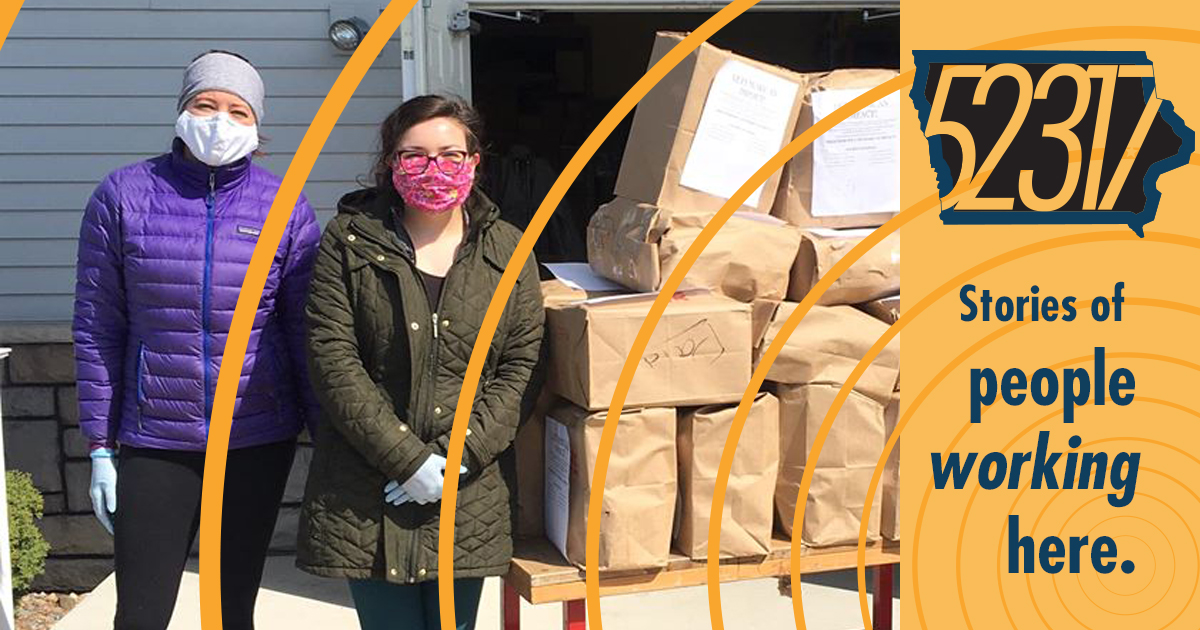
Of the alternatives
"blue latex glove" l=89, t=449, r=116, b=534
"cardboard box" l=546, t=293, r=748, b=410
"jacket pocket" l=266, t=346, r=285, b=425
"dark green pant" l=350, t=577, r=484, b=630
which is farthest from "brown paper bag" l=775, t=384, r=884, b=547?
"blue latex glove" l=89, t=449, r=116, b=534

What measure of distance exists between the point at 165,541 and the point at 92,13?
3.07 metres

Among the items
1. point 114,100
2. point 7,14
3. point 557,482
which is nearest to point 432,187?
point 557,482

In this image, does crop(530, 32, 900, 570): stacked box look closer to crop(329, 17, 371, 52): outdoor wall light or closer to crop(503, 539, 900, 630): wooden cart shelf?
crop(503, 539, 900, 630): wooden cart shelf

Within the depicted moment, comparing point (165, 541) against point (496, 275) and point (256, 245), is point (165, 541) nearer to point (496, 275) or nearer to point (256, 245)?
point (256, 245)

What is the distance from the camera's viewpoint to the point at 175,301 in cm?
261

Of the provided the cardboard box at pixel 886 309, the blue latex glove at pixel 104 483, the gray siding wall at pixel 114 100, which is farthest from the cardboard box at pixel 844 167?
the gray siding wall at pixel 114 100

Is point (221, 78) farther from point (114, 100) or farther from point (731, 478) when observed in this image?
point (114, 100)

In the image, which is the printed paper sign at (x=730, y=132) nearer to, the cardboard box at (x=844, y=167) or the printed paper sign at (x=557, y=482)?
the cardboard box at (x=844, y=167)

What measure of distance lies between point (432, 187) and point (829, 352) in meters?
0.94

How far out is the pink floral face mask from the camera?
2.55m

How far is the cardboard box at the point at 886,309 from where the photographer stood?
9.48ft

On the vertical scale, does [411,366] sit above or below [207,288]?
below

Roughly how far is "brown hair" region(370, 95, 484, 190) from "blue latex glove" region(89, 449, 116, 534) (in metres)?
0.86

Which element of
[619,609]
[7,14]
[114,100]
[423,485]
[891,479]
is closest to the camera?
[7,14]
